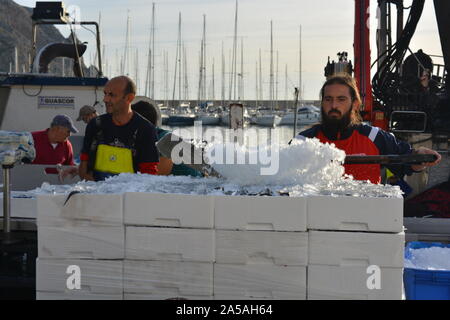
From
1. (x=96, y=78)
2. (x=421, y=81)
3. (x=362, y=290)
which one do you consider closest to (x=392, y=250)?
(x=362, y=290)

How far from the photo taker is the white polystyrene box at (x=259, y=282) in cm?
291

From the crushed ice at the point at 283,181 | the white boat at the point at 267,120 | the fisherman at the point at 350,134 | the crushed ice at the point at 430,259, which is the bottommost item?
the crushed ice at the point at 430,259

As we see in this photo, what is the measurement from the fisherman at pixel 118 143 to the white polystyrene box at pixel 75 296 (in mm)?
1663

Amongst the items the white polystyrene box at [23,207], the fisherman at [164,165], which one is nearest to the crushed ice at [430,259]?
the fisherman at [164,165]

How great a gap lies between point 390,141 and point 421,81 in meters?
6.57

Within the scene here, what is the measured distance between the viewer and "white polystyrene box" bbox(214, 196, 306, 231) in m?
2.86

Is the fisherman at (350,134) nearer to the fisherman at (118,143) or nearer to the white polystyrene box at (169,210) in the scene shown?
the fisherman at (118,143)

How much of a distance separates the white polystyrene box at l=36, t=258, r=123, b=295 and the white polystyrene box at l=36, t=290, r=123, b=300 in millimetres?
10

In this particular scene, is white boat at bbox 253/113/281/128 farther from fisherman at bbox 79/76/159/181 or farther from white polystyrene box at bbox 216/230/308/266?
white polystyrene box at bbox 216/230/308/266

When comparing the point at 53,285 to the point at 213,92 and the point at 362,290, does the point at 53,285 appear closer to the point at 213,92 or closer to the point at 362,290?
the point at 362,290

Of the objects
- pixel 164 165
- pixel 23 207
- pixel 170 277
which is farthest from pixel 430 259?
pixel 23 207

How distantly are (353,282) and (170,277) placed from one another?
2.91ft

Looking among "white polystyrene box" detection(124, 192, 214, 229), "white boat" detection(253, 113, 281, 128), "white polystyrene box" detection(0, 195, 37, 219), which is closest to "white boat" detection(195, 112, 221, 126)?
"white boat" detection(253, 113, 281, 128)

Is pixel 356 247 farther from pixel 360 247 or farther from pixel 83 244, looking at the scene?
pixel 83 244
